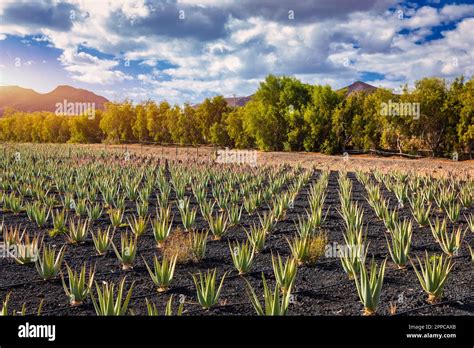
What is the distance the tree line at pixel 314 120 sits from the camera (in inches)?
875

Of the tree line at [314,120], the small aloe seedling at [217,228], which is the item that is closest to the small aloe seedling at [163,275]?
the small aloe seedling at [217,228]

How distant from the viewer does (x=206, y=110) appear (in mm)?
33812

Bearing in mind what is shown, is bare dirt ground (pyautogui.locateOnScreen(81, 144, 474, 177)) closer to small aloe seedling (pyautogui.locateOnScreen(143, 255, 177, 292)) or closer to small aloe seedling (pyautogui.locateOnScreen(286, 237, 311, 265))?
small aloe seedling (pyautogui.locateOnScreen(286, 237, 311, 265))

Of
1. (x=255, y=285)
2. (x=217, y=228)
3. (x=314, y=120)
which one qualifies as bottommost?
(x=255, y=285)

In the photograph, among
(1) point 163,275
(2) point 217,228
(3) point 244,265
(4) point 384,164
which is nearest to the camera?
(1) point 163,275

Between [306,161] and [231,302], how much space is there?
635 inches

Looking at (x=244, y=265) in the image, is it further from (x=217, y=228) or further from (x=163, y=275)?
(x=217, y=228)

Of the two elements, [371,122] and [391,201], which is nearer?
[391,201]

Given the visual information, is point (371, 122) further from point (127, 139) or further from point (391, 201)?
point (127, 139)

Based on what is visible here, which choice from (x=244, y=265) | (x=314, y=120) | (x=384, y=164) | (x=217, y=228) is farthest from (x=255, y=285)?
(x=314, y=120)

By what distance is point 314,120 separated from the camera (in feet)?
87.9

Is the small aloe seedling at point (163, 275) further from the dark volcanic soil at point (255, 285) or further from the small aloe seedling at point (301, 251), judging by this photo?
the small aloe seedling at point (301, 251)
